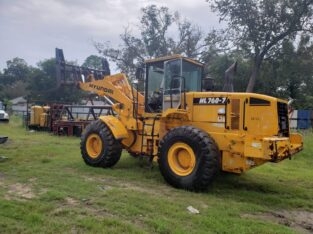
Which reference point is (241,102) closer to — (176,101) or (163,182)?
(176,101)

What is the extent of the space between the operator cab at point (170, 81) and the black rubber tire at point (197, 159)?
100 cm

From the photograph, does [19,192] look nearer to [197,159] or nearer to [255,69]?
[197,159]

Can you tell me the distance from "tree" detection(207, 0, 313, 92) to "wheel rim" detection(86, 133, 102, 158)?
17486 millimetres

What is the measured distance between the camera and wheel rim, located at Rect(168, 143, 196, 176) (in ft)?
26.3

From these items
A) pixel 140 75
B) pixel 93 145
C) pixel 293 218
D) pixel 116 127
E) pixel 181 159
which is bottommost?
pixel 293 218

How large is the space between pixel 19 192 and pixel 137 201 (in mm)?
2107

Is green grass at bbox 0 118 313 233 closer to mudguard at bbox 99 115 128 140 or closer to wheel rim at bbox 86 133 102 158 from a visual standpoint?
wheel rim at bbox 86 133 102 158

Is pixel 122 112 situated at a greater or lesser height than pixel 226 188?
greater

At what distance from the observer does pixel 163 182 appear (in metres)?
8.62

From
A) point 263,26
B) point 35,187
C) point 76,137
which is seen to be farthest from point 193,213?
point 263,26

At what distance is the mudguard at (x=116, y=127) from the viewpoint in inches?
387

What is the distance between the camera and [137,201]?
668cm

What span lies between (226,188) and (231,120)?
4.75 ft

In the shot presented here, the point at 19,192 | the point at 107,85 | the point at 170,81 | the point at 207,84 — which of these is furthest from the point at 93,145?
the point at 19,192
